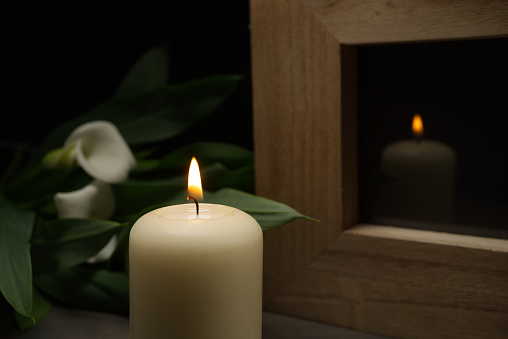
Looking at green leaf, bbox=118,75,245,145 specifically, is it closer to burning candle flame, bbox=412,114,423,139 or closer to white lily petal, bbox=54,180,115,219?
white lily petal, bbox=54,180,115,219

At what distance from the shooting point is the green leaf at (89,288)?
51 cm

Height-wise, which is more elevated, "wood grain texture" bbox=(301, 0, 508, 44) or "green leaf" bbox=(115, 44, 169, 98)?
"wood grain texture" bbox=(301, 0, 508, 44)

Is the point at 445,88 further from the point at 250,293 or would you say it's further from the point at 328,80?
the point at 250,293

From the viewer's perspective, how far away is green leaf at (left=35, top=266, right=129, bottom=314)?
511mm

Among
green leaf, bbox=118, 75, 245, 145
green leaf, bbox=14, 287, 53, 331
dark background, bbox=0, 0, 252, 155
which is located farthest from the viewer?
dark background, bbox=0, 0, 252, 155

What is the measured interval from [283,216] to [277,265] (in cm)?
9

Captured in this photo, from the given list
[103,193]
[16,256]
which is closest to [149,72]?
[103,193]

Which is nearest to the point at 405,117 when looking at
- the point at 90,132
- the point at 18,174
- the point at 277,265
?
the point at 277,265

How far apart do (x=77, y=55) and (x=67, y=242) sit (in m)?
0.33

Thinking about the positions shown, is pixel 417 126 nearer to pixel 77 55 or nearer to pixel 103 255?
pixel 103 255

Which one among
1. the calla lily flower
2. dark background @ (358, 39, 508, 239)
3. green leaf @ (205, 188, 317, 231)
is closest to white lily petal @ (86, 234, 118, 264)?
the calla lily flower

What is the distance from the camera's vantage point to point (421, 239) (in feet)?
1.52

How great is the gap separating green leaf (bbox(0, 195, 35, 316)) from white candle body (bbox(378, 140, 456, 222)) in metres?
0.29

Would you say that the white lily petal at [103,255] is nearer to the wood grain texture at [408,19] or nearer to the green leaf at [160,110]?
the green leaf at [160,110]
